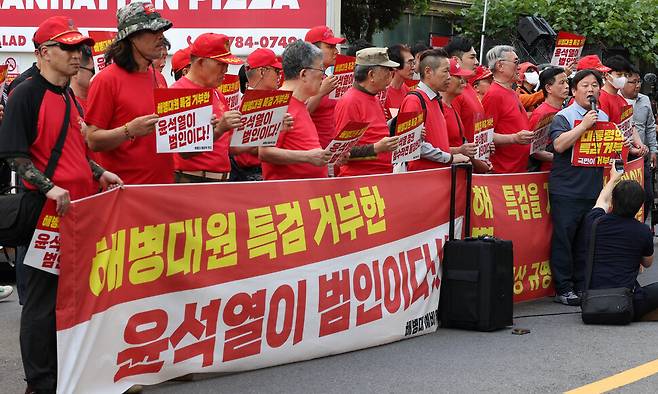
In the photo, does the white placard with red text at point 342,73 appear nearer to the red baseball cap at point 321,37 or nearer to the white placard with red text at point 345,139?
the red baseball cap at point 321,37

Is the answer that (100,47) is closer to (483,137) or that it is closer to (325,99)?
(325,99)

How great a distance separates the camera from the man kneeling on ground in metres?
8.38

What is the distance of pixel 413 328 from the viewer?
25.8 feet

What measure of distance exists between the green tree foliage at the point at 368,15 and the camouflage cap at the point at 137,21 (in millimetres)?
14650

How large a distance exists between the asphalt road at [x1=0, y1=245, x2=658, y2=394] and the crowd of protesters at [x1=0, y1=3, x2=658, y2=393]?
1014mm

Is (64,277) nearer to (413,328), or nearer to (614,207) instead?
(413,328)

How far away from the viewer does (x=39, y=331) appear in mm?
5805

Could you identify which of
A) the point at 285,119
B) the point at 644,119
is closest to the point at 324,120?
the point at 285,119

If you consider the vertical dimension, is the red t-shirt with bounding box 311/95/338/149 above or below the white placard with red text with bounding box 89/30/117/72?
below

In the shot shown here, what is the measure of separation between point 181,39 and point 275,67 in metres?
3.74

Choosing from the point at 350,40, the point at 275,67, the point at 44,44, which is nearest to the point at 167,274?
the point at 44,44

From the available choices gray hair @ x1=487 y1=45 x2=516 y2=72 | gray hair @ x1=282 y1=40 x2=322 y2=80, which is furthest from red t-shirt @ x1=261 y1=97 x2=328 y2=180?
gray hair @ x1=487 y1=45 x2=516 y2=72

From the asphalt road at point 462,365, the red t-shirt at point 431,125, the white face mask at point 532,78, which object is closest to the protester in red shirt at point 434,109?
the red t-shirt at point 431,125

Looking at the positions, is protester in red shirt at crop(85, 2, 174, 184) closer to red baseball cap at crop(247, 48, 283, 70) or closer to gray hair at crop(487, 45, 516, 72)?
red baseball cap at crop(247, 48, 283, 70)
